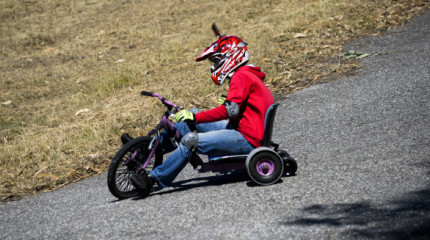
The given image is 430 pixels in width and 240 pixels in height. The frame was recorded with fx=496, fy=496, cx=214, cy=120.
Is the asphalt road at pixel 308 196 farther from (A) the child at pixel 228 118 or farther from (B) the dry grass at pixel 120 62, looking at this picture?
(B) the dry grass at pixel 120 62

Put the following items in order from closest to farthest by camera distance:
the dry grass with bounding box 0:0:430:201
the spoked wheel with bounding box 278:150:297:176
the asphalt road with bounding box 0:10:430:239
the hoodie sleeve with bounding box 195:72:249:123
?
the asphalt road with bounding box 0:10:430:239 < the hoodie sleeve with bounding box 195:72:249:123 < the spoked wheel with bounding box 278:150:297:176 < the dry grass with bounding box 0:0:430:201

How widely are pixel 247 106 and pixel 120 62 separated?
10.6 meters

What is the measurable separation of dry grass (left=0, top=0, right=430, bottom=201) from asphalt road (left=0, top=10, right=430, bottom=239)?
57.3 inches

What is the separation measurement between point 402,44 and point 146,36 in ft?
31.4

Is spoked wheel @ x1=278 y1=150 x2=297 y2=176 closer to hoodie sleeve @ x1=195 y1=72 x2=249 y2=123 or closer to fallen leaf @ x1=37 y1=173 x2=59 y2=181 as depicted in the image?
hoodie sleeve @ x1=195 y1=72 x2=249 y2=123

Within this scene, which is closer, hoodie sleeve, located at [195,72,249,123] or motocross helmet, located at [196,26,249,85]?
hoodie sleeve, located at [195,72,249,123]

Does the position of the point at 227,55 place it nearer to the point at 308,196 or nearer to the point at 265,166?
the point at 265,166

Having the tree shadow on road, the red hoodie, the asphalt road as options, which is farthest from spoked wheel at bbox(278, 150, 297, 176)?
the tree shadow on road

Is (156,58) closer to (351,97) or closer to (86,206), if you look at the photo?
(351,97)

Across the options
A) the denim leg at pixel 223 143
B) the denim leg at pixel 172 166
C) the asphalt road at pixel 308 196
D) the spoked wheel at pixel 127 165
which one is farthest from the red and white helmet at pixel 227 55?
the asphalt road at pixel 308 196

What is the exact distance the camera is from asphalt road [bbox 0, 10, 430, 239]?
406 centimetres

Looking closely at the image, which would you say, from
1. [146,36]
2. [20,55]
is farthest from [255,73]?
[20,55]

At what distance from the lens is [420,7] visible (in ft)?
46.5

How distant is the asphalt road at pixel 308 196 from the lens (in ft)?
13.3
